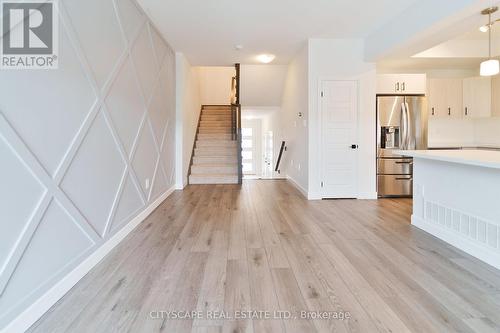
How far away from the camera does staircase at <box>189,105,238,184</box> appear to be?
7.03 metres

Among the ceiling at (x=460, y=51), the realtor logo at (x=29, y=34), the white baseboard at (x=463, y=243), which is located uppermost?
the ceiling at (x=460, y=51)

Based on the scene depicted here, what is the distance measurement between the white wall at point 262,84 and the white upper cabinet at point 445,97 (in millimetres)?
3256

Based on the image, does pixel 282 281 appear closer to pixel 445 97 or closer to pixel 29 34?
pixel 29 34

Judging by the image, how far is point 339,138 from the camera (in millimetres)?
5266

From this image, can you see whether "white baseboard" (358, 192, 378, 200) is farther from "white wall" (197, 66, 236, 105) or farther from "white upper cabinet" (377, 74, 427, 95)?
"white wall" (197, 66, 236, 105)

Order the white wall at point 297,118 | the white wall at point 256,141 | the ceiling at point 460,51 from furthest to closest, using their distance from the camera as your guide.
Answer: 1. the white wall at point 256,141
2. the white wall at point 297,118
3. the ceiling at point 460,51

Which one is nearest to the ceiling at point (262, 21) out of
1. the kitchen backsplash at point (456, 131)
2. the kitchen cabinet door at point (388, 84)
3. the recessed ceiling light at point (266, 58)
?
the recessed ceiling light at point (266, 58)

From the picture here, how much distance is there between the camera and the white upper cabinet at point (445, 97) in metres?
5.92

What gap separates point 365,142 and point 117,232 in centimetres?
402

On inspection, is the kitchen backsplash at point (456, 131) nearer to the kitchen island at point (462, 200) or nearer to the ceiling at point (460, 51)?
the ceiling at point (460, 51)

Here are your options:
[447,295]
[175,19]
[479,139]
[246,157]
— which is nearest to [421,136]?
[479,139]

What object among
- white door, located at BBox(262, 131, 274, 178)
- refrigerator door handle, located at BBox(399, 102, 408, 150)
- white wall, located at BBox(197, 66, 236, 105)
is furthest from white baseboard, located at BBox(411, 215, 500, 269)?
white door, located at BBox(262, 131, 274, 178)

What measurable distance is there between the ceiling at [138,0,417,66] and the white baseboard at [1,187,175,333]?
2.74m

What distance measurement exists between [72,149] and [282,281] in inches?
69.4
